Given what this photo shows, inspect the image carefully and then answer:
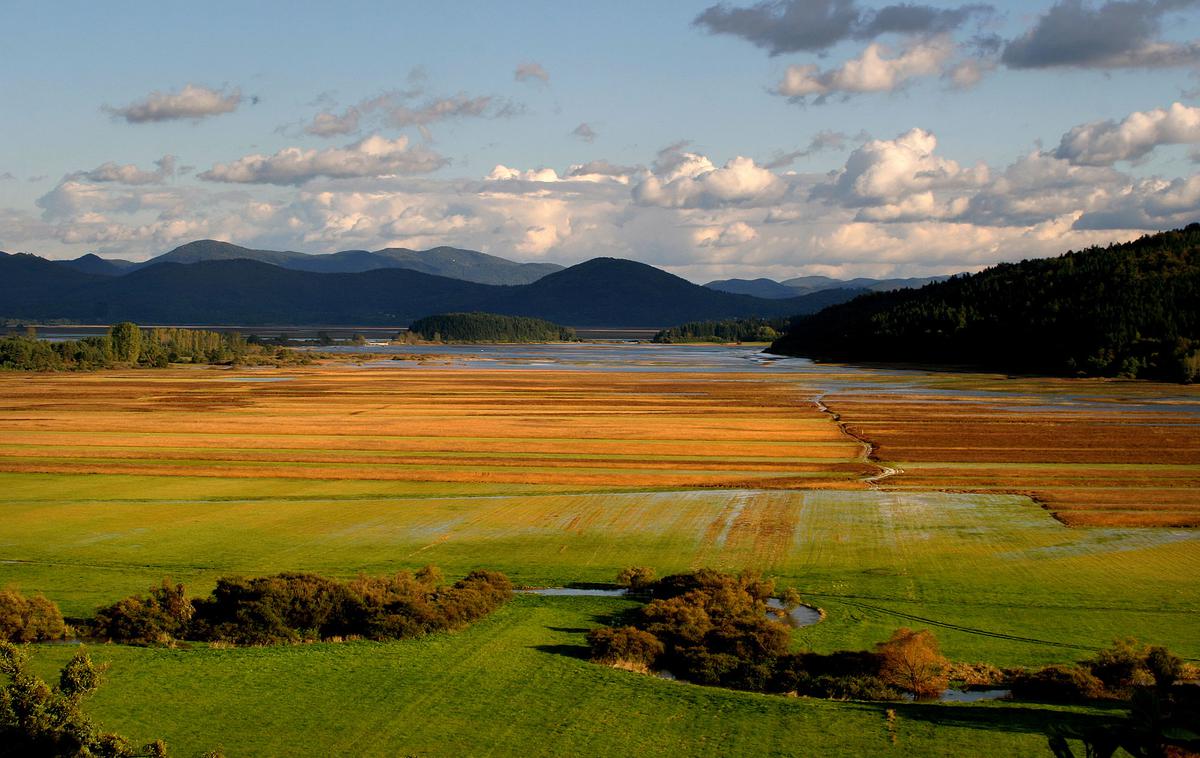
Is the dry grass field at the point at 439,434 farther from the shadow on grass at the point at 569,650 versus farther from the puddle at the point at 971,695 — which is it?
the puddle at the point at 971,695

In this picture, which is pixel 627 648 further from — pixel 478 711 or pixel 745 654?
pixel 478 711

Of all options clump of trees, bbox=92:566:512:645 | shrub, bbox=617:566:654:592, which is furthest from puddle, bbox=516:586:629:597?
clump of trees, bbox=92:566:512:645

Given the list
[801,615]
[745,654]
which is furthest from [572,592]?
[745,654]

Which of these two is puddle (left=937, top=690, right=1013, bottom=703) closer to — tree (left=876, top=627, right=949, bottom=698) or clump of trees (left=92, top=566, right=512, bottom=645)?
tree (left=876, top=627, right=949, bottom=698)

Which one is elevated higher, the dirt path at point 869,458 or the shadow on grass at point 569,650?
the dirt path at point 869,458

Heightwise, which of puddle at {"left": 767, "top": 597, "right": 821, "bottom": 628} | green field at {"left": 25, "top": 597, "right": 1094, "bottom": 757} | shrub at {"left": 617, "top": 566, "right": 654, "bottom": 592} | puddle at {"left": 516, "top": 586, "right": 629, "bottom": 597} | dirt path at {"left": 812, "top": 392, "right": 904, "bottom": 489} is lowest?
green field at {"left": 25, "top": 597, "right": 1094, "bottom": 757}

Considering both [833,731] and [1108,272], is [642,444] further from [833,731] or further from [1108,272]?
[1108,272]

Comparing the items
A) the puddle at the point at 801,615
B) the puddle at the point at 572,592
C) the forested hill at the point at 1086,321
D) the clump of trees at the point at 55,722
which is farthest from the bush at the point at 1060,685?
the forested hill at the point at 1086,321
